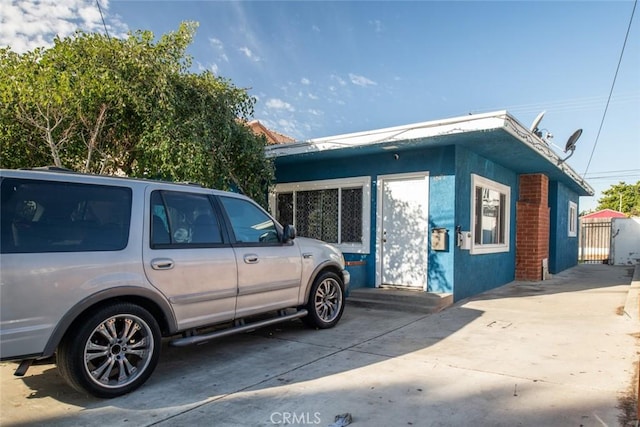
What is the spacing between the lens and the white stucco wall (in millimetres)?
17156

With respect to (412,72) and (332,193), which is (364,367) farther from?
(412,72)

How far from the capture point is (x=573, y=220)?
16.1 metres

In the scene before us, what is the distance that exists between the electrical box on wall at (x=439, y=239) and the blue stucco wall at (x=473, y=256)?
287 mm

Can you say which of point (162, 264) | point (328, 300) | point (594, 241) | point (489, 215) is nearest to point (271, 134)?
point (489, 215)

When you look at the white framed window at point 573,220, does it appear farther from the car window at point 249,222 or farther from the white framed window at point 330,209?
the car window at point 249,222

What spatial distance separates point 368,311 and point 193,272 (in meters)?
4.08

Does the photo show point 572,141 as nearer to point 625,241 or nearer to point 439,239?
point 439,239

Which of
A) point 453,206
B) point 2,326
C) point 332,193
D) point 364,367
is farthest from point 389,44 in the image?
point 2,326

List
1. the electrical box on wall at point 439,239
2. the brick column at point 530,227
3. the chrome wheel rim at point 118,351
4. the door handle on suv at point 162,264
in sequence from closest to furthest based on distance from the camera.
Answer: the chrome wheel rim at point 118,351, the door handle on suv at point 162,264, the electrical box on wall at point 439,239, the brick column at point 530,227

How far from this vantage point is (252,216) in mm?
4992

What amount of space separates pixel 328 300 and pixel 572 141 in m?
7.06

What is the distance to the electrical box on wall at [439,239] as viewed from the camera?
25.6ft

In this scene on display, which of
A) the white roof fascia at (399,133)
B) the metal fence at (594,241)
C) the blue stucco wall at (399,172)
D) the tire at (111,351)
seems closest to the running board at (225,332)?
the tire at (111,351)

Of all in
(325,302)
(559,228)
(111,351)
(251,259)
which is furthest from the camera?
(559,228)
